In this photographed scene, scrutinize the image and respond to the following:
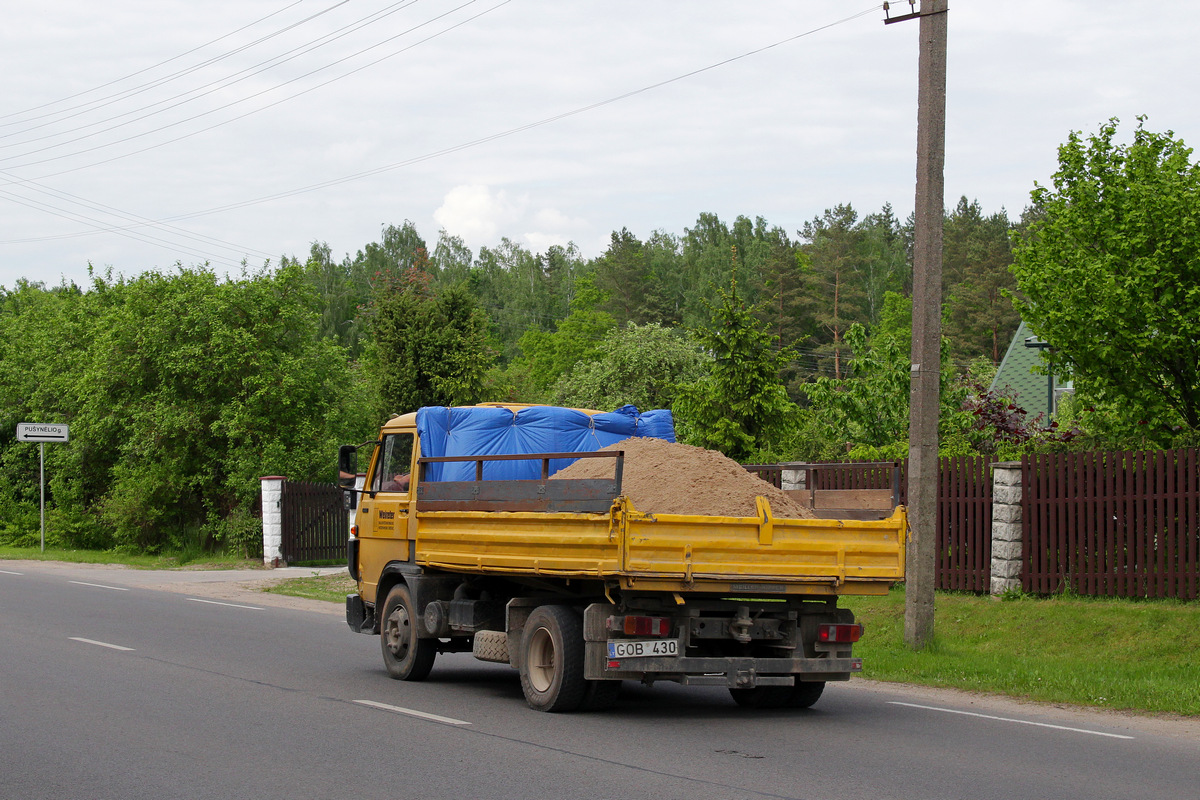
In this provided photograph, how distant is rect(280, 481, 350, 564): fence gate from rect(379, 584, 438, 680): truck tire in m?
18.1

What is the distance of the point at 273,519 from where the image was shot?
99.1ft

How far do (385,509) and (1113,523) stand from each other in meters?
9.07

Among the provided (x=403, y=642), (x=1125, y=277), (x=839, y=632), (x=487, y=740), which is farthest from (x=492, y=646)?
(x=1125, y=277)

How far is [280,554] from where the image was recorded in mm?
30141

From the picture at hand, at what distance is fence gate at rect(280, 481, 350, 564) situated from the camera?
98.7 ft

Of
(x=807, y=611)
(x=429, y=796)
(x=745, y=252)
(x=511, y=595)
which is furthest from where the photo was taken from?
(x=745, y=252)

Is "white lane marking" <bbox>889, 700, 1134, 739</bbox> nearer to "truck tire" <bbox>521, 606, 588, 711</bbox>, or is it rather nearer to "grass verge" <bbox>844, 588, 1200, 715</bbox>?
"grass verge" <bbox>844, 588, 1200, 715</bbox>

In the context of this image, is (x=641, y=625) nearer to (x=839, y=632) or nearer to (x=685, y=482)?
(x=685, y=482)

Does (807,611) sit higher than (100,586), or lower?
higher

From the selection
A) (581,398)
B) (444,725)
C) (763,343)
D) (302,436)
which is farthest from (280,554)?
(444,725)

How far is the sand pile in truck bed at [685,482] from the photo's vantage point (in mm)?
9672

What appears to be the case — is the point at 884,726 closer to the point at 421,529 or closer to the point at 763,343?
the point at 421,529

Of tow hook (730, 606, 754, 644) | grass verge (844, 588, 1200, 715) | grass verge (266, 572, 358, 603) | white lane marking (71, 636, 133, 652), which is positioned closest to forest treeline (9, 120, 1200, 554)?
grass verge (844, 588, 1200, 715)

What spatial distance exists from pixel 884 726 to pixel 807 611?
1.05 metres
